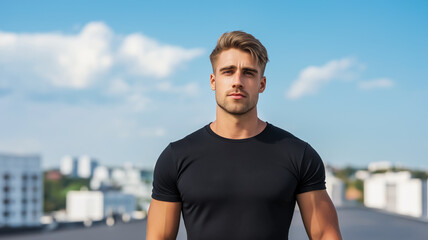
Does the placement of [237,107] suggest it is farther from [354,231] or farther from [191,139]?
[354,231]

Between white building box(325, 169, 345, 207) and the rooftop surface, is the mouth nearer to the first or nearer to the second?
the rooftop surface

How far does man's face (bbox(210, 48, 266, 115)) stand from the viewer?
12.7 feet

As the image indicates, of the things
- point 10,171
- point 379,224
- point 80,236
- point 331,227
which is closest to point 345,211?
point 379,224

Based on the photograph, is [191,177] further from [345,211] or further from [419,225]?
[345,211]

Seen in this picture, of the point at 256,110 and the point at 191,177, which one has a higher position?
the point at 256,110

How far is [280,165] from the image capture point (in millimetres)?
3959

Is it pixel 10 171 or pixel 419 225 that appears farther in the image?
pixel 10 171

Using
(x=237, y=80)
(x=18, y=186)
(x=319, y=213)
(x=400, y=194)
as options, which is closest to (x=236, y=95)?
(x=237, y=80)

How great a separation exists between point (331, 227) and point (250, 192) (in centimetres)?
62

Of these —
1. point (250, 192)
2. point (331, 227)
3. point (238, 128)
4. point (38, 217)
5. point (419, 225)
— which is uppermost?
point (238, 128)

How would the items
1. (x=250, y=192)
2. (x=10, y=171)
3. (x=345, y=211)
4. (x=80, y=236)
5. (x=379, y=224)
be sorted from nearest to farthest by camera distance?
(x=250, y=192) → (x=80, y=236) → (x=379, y=224) → (x=345, y=211) → (x=10, y=171)

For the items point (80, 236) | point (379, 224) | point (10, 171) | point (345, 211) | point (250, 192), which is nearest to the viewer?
point (250, 192)

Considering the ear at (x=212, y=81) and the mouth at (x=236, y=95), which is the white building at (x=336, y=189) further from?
the mouth at (x=236, y=95)

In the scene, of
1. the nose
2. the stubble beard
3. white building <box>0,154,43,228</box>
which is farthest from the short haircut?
white building <box>0,154,43,228</box>
